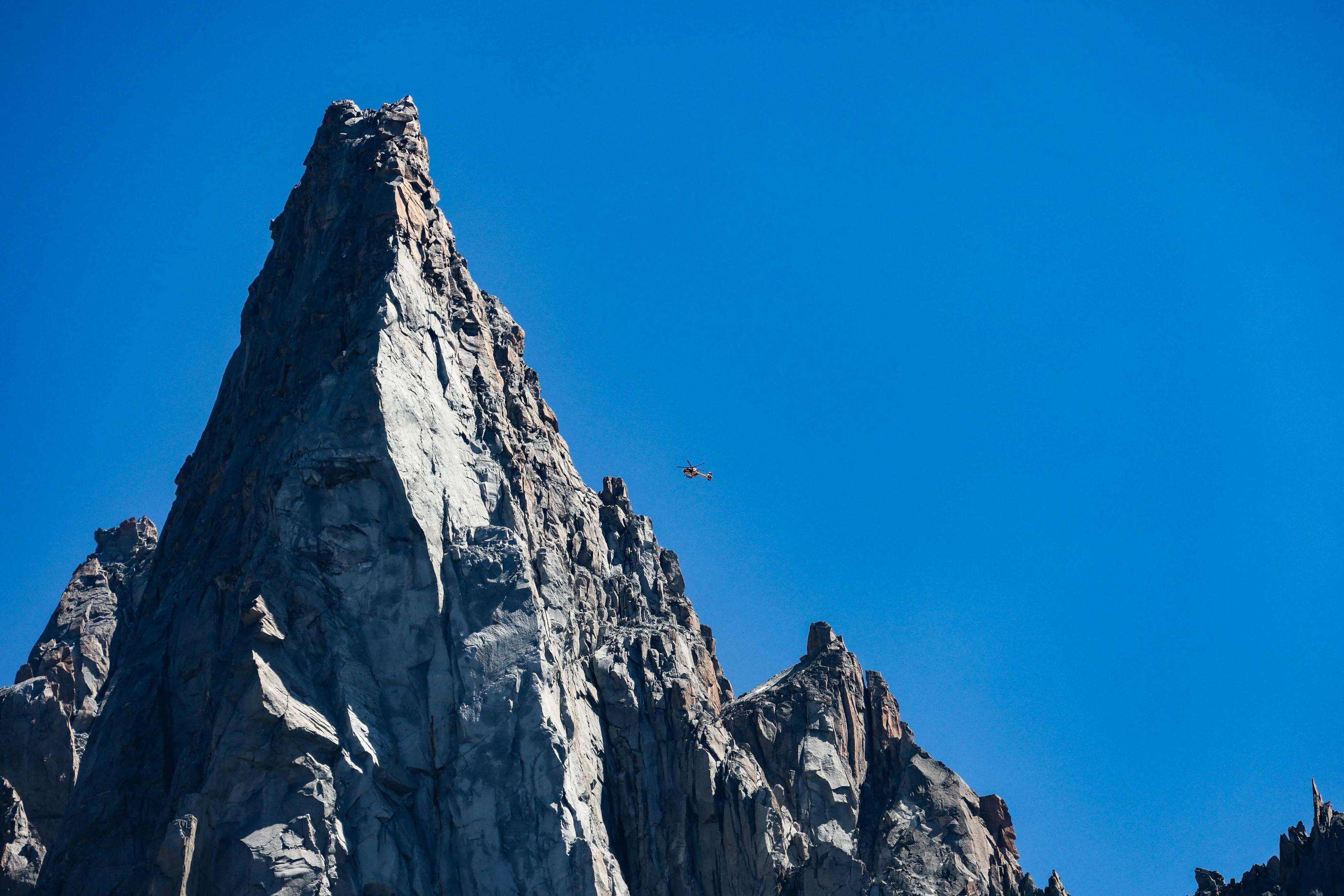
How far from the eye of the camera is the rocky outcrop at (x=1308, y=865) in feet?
308

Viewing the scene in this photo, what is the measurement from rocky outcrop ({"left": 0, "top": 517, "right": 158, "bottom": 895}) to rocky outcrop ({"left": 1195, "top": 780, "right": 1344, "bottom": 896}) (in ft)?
225

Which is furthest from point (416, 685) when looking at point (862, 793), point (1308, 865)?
point (1308, 865)

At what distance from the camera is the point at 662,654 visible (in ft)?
354

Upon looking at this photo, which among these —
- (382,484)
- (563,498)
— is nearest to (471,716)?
(382,484)

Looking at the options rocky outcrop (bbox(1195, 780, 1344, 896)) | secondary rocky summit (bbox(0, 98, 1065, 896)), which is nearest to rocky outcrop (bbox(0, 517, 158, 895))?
secondary rocky summit (bbox(0, 98, 1065, 896))

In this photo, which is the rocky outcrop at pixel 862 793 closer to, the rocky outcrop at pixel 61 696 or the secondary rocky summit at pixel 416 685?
the secondary rocky summit at pixel 416 685

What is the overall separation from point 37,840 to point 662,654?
43.0 meters

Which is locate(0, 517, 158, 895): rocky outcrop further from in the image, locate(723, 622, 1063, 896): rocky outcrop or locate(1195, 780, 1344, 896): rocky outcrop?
locate(1195, 780, 1344, 896): rocky outcrop

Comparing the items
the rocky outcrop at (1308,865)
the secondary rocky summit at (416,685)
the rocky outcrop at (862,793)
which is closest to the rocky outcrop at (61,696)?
the secondary rocky summit at (416,685)

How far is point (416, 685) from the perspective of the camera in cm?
9188

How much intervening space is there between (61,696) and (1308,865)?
3601 inches

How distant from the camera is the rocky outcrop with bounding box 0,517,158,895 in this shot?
109 metres

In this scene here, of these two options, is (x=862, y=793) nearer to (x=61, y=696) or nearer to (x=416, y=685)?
(x=416, y=685)

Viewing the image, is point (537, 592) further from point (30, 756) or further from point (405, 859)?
point (30, 756)
